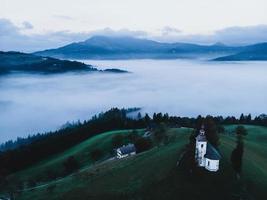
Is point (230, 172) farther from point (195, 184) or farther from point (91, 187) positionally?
point (91, 187)

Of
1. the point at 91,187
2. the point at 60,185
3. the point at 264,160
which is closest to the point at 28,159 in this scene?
the point at 60,185

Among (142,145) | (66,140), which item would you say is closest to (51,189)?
(142,145)

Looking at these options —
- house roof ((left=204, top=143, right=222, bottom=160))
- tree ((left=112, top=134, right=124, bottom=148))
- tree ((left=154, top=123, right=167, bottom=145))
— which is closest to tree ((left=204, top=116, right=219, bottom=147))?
house roof ((left=204, top=143, right=222, bottom=160))

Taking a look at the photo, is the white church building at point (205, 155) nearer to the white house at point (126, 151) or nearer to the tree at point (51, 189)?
the tree at point (51, 189)

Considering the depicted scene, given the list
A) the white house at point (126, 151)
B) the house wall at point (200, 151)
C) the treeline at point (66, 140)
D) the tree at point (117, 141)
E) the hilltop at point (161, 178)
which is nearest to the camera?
the hilltop at point (161, 178)

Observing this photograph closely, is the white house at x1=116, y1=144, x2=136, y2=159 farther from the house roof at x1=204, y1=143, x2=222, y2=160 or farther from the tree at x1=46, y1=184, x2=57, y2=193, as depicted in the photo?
the house roof at x1=204, y1=143, x2=222, y2=160

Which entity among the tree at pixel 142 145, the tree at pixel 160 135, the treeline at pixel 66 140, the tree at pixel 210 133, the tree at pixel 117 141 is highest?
the tree at pixel 210 133

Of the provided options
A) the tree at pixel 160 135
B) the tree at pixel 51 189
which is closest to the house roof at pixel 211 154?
the tree at pixel 51 189
